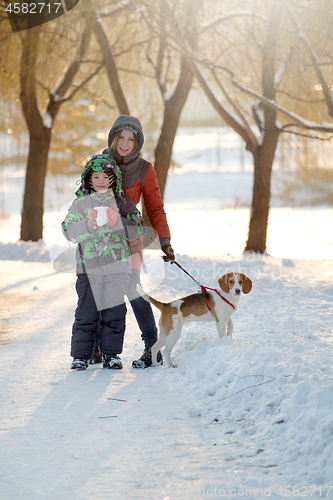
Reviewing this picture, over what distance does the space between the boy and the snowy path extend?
0.95ft

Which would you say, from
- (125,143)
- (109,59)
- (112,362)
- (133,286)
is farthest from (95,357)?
(109,59)

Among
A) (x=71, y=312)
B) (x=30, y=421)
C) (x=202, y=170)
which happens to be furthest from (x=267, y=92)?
(x=202, y=170)

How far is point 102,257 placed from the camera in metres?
4.30

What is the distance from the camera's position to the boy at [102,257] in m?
4.26

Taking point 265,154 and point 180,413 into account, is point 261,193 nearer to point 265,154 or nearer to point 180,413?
point 265,154

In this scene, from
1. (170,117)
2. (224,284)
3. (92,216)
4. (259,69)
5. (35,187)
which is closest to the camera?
(92,216)

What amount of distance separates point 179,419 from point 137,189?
216cm

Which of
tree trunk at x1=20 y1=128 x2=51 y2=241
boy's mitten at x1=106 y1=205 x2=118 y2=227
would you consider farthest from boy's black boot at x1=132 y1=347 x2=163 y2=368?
tree trunk at x1=20 y1=128 x2=51 y2=241

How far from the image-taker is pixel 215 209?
29.1 meters

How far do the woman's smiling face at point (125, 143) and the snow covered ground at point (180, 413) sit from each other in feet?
6.25

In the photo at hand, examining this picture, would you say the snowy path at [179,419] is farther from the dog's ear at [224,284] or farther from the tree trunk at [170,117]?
the tree trunk at [170,117]

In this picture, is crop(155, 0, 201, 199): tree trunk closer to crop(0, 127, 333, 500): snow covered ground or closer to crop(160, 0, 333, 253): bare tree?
crop(160, 0, 333, 253): bare tree

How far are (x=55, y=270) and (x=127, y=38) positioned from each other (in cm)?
600

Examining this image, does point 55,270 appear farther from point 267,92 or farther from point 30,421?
point 30,421
